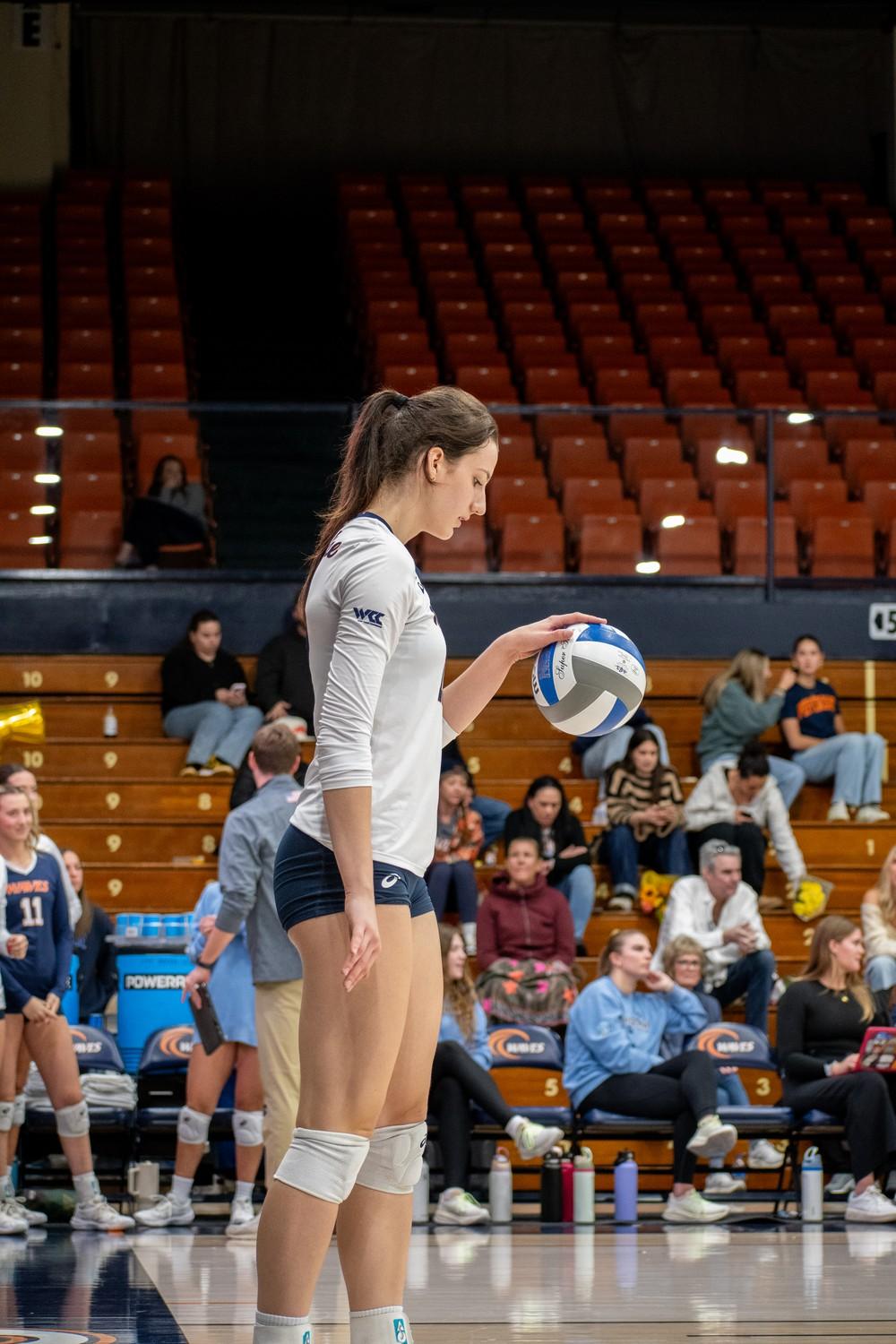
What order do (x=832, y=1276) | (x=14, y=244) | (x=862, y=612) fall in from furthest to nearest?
1. (x=14, y=244)
2. (x=862, y=612)
3. (x=832, y=1276)

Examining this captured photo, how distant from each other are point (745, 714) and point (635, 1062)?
3.33 metres

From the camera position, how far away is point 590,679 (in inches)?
139

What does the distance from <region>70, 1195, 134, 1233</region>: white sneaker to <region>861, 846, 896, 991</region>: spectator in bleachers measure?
3.95m

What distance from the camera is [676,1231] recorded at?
7.63 metres

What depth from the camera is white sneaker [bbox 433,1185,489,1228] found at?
783 centimetres

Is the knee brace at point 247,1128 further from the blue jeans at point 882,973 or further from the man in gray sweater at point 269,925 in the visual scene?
the blue jeans at point 882,973

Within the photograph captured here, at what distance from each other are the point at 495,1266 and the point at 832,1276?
109cm

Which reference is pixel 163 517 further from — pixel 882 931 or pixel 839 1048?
pixel 839 1048

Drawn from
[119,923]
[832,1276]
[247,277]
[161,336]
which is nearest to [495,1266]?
[832,1276]

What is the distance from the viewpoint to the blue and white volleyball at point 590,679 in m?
3.52

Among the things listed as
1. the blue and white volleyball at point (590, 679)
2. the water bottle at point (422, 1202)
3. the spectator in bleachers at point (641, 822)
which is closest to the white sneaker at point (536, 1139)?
the water bottle at point (422, 1202)

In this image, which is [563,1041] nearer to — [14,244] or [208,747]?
[208,747]

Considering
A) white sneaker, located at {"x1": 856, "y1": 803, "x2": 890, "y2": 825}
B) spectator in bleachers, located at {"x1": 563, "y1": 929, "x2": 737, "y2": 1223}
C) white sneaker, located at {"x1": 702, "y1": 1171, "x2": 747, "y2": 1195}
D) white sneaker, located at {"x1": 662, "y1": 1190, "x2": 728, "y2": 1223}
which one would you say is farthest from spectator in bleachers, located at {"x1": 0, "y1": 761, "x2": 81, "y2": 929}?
white sneaker, located at {"x1": 856, "y1": 803, "x2": 890, "y2": 825}

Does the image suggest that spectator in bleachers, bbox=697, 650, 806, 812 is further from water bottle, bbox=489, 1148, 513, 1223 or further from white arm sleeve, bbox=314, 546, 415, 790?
white arm sleeve, bbox=314, 546, 415, 790
